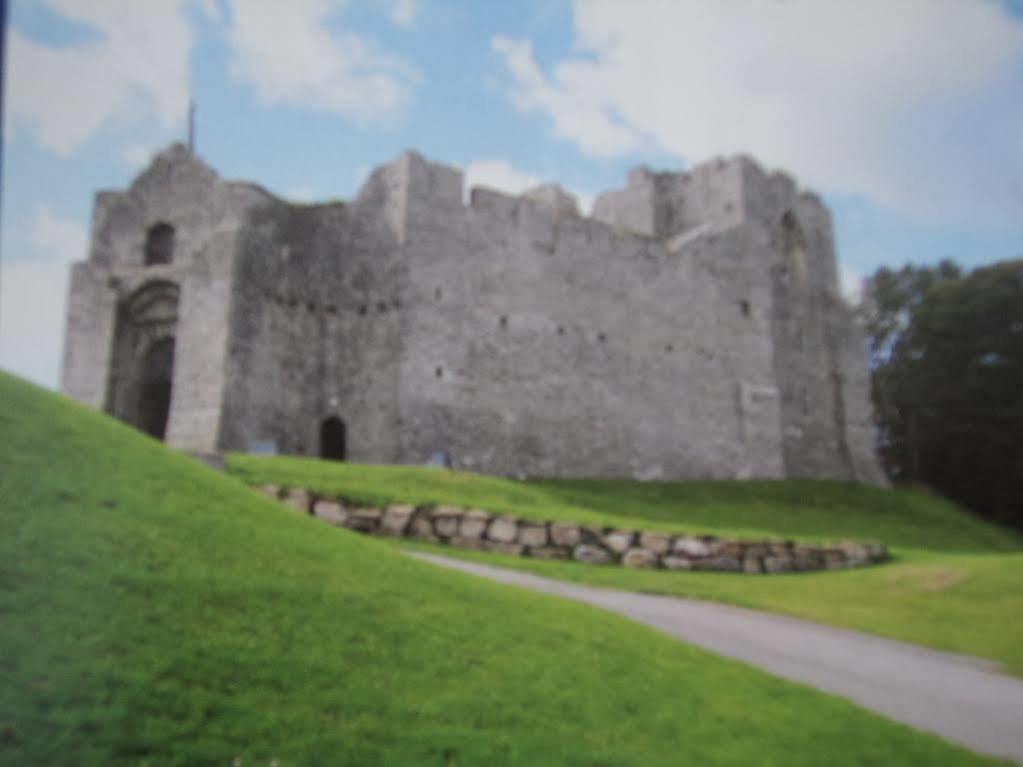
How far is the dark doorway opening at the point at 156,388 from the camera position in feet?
80.7

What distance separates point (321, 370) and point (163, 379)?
14.6ft

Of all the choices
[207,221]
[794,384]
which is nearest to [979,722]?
[207,221]

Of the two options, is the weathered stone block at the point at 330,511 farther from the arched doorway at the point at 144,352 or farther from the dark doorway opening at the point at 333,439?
the arched doorway at the point at 144,352

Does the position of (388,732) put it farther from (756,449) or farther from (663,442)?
(756,449)

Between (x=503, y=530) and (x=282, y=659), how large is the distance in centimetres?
914

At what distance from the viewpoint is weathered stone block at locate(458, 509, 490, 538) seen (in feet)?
46.3

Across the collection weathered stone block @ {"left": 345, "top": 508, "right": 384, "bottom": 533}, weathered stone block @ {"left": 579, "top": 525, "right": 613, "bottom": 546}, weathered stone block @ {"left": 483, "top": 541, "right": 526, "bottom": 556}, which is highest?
weathered stone block @ {"left": 345, "top": 508, "right": 384, "bottom": 533}

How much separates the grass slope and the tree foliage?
12468 millimetres

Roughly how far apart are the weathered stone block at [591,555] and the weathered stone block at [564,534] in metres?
0.13

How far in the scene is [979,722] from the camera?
280 inches

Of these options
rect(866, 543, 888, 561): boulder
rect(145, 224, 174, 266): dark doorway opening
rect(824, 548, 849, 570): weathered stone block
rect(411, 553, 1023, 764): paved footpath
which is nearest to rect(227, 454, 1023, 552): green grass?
rect(824, 548, 849, 570): weathered stone block

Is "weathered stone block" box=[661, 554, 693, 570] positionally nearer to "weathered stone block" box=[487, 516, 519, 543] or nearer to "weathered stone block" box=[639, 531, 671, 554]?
"weathered stone block" box=[639, 531, 671, 554]

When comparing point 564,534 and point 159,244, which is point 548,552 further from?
point 159,244

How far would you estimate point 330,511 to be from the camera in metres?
13.7
